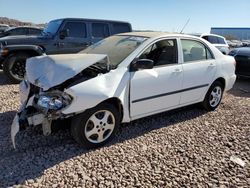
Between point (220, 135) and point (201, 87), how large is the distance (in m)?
1.09

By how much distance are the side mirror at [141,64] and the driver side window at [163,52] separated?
1.10 ft

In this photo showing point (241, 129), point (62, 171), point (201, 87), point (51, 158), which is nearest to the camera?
point (62, 171)

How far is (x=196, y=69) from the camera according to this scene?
17.1 feet

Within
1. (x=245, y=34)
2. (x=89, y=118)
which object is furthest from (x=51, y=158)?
(x=245, y=34)

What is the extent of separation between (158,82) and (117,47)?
0.94m

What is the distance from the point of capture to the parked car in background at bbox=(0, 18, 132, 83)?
7.75 metres

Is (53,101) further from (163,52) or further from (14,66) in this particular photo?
(14,66)

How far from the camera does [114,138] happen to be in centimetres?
435

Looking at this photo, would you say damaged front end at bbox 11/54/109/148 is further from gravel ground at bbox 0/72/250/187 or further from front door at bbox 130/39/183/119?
front door at bbox 130/39/183/119

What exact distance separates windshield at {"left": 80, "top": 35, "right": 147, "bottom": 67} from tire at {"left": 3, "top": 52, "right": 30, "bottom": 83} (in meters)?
3.46

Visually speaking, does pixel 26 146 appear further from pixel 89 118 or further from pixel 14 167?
pixel 89 118

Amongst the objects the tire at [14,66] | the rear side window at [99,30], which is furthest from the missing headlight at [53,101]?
the rear side window at [99,30]

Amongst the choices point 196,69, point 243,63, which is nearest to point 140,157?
point 196,69

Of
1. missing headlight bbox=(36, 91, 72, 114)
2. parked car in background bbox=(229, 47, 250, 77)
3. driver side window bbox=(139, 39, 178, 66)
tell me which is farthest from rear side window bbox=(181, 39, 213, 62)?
parked car in background bbox=(229, 47, 250, 77)
